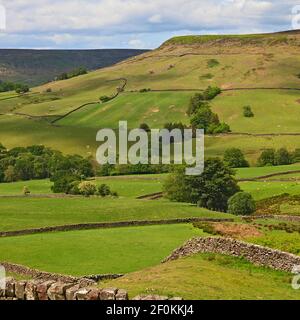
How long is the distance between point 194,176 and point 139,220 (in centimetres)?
2795

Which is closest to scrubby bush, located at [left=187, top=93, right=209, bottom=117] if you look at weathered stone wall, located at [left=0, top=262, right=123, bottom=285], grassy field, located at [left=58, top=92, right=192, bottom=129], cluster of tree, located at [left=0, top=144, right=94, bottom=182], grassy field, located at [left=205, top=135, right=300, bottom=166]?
grassy field, located at [left=58, top=92, right=192, bottom=129]

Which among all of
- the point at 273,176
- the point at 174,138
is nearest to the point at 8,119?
the point at 174,138

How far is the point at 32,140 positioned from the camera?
170m

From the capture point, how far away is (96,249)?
5116cm

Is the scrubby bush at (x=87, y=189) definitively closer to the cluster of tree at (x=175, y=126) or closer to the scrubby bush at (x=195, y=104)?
the cluster of tree at (x=175, y=126)

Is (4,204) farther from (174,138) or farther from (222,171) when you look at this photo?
(174,138)

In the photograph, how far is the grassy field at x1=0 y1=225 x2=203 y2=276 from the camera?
4497 centimetres

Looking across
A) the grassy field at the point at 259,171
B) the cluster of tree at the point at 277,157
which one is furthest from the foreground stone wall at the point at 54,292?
the cluster of tree at the point at 277,157

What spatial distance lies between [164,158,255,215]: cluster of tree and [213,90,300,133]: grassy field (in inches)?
2808

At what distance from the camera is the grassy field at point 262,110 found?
168250 millimetres

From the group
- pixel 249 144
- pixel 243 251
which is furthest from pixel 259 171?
pixel 243 251

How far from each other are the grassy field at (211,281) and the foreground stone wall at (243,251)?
0.34 metres

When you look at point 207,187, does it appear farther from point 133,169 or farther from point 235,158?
point 235,158
